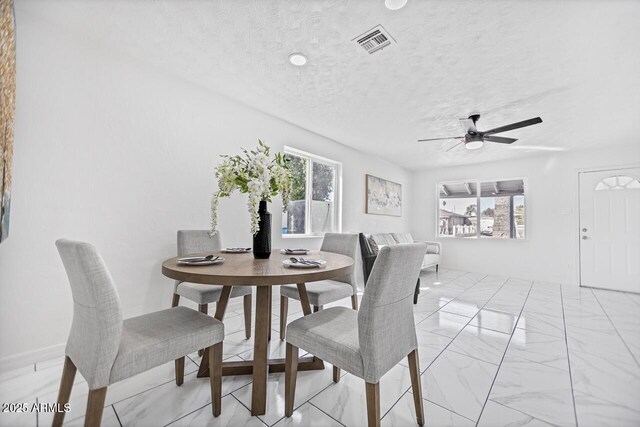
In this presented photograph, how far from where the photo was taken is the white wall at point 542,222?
15.3 ft

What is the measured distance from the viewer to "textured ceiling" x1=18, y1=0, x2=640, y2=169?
1.72 m

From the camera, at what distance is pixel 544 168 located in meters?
4.99

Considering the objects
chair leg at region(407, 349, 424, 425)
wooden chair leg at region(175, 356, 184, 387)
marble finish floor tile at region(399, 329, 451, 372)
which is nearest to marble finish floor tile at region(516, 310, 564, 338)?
marble finish floor tile at region(399, 329, 451, 372)

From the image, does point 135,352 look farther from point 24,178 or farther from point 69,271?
point 24,178

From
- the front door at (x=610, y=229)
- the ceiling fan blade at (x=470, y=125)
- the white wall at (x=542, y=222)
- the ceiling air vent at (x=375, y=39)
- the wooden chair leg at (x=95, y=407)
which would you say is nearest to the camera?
the wooden chair leg at (x=95, y=407)

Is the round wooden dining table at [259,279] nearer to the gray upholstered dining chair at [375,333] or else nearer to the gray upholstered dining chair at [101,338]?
the gray upholstered dining chair at [375,333]

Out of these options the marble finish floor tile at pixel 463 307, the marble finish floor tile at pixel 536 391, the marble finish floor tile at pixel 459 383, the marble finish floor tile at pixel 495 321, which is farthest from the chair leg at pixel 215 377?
the marble finish floor tile at pixel 463 307

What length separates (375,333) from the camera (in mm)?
1090

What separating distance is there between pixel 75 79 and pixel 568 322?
203 inches

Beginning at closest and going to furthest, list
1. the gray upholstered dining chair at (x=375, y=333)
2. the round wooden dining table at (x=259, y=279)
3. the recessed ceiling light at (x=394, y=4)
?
1. the gray upholstered dining chair at (x=375, y=333)
2. the round wooden dining table at (x=259, y=279)
3. the recessed ceiling light at (x=394, y=4)

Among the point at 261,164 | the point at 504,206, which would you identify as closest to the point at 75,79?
the point at 261,164

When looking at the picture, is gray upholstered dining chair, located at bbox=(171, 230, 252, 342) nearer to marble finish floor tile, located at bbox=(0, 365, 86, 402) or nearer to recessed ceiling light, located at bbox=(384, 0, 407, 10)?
marble finish floor tile, located at bbox=(0, 365, 86, 402)

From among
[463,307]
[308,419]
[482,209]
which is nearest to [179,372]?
[308,419]

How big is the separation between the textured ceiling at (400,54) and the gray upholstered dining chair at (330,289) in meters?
1.59
